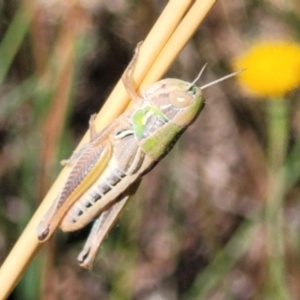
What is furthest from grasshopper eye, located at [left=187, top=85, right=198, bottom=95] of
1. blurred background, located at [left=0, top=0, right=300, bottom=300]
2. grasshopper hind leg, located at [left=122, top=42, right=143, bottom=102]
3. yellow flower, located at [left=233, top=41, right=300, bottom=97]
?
blurred background, located at [left=0, top=0, right=300, bottom=300]

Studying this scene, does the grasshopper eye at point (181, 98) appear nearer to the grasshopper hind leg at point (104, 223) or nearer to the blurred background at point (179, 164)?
the grasshopper hind leg at point (104, 223)

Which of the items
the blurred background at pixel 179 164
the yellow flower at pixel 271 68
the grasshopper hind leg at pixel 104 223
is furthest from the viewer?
the blurred background at pixel 179 164

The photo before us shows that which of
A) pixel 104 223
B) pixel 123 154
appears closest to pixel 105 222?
pixel 104 223

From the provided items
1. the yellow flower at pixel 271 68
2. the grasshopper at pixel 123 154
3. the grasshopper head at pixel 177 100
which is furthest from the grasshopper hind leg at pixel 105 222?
the yellow flower at pixel 271 68

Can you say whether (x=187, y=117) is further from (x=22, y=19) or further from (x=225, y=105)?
(x=225, y=105)

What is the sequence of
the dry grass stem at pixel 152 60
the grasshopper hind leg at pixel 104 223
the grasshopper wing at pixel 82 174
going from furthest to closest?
1. the grasshopper hind leg at pixel 104 223
2. the grasshopper wing at pixel 82 174
3. the dry grass stem at pixel 152 60
